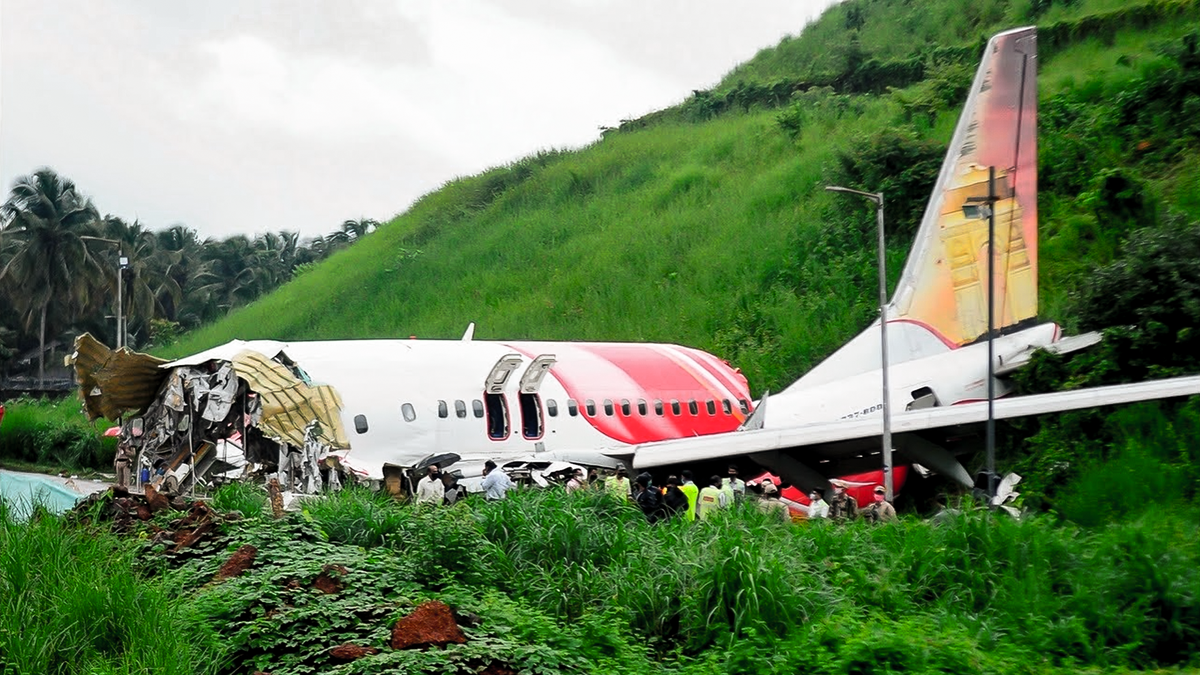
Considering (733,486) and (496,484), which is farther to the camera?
(733,486)

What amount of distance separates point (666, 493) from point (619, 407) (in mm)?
5321

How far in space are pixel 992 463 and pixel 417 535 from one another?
30.0 feet

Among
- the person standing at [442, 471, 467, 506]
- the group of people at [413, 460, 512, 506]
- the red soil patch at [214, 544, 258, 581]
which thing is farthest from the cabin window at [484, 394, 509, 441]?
the red soil patch at [214, 544, 258, 581]

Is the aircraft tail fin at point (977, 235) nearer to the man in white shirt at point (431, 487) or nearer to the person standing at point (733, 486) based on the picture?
the person standing at point (733, 486)

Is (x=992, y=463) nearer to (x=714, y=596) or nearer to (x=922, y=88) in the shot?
(x=714, y=596)

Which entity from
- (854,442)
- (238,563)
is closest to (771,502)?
(854,442)

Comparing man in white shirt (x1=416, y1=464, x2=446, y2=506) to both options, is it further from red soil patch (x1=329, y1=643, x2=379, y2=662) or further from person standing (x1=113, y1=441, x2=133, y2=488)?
red soil patch (x1=329, y1=643, x2=379, y2=662)

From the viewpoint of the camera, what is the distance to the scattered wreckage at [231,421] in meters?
17.3

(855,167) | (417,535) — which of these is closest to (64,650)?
(417,535)

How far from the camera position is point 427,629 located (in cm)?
795

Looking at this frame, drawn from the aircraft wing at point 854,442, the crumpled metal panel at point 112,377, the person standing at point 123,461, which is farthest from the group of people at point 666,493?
the person standing at point 123,461

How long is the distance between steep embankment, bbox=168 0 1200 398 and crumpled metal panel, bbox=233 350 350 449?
1350cm

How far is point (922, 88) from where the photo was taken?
45531 mm

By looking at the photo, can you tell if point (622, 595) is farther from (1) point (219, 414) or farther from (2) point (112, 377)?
(2) point (112, 377)
